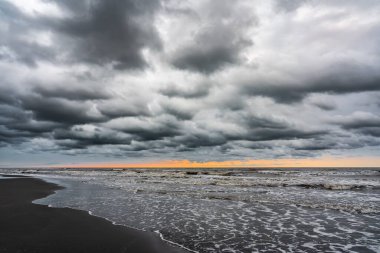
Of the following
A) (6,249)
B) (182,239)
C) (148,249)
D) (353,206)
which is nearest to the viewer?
(6,249)

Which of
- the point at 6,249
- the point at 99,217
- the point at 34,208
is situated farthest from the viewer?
the point at 34,208

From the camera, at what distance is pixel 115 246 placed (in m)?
8.77

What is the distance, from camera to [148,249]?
8.68 m

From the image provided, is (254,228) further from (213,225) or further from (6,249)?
(6,249)

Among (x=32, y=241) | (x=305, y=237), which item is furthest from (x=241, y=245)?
(x=32, y=241)

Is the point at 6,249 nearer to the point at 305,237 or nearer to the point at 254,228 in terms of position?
the point at 254,228

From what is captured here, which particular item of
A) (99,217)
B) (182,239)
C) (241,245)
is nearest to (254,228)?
(241,245)

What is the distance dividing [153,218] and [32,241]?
20.1ft

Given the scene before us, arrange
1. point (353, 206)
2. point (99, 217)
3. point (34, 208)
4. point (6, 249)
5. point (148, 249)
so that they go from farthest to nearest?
point (353, 206) < point (34, 208) < point (99, 217) < point (148, 249) < point (6, 249)

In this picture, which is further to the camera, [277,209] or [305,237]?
[277,209]

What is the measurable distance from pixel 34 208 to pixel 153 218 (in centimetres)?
756

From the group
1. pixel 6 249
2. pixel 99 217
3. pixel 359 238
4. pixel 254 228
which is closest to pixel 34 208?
pixel 99 217

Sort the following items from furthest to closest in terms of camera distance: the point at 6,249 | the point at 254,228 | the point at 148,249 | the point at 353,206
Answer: the point at 353,206, the point at 254,228, the point at 148,249, the point at 6,249

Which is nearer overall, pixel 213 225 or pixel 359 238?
pixel 359 238
